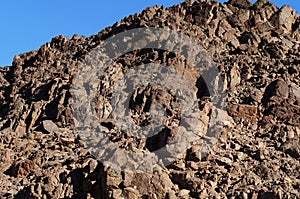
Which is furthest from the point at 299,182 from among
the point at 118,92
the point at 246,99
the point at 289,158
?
the point at 118,92

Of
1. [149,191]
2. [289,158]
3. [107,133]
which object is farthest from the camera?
[107,133]

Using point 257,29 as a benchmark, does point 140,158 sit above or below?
below

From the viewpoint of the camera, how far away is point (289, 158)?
22781 mm

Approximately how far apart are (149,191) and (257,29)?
15896 mm

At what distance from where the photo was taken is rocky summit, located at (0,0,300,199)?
68.9 feet

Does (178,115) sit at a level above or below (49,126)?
below

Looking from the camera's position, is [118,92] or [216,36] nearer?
[118,92]

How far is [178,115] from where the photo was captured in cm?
2491

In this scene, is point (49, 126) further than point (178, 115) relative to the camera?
Yes

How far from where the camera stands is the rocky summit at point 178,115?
827 inches

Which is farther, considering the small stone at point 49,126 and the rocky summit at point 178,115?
the small stone at point 49,126

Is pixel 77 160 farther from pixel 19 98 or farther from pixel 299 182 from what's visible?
pixel 19 98

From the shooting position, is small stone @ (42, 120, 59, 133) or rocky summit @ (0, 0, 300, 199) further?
small stone @ (42, 120, 59, 133)

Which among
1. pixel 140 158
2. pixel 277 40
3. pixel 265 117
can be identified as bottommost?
pixel 140 158
